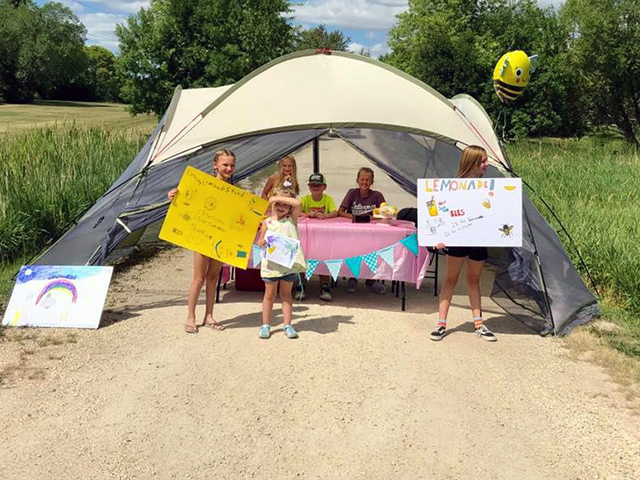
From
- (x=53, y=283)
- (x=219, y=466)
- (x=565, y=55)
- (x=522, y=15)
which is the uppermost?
(x=522, y=15)

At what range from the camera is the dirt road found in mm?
3227

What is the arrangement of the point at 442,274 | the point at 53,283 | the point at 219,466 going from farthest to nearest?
1. the point at 442,274
2. the point at 53,283
3. the point at 219,466

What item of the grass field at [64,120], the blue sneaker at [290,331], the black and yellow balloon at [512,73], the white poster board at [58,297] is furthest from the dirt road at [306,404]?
the black and yellow balloon at [512,73]

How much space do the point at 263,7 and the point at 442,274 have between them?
13483 mm

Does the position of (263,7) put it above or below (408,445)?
above

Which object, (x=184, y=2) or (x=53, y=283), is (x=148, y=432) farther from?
(x=184, y=2)

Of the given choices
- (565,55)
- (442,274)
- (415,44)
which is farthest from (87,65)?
(442,274)

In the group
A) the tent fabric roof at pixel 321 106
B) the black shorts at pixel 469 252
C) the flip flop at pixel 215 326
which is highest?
the tent fabric roof at pixel 321 106

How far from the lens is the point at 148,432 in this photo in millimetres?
3480

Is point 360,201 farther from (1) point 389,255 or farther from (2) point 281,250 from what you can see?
(2) point 281,250

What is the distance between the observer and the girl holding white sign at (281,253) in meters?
4.71

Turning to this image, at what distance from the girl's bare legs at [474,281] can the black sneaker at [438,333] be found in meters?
0.31

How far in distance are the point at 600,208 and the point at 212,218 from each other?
5404 millimetres

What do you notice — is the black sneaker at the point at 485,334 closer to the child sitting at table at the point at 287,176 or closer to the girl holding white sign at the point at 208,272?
the child sitting at table at the point at 287,176
